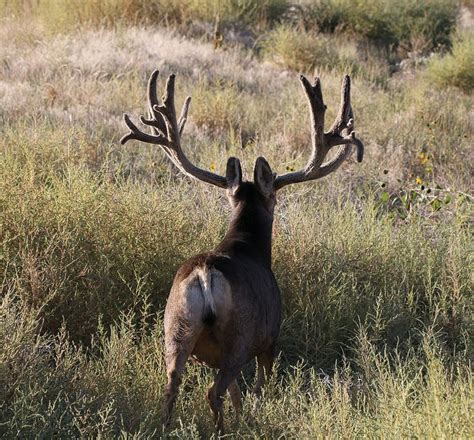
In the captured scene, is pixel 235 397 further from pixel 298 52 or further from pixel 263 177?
pixel 298 52

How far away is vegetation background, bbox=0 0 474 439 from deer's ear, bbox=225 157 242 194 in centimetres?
84

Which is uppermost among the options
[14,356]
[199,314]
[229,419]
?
[199,314]

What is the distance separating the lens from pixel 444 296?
22.7 ft

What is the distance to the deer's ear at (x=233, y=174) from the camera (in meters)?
5.87

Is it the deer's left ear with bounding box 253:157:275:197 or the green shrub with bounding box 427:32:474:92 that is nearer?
the deer's left ear with bounding box 253:157:275:197

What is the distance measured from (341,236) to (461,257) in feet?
2.92

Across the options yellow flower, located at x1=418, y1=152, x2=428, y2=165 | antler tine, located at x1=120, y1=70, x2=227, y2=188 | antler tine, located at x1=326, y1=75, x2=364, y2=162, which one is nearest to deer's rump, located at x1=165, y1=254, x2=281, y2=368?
antler tine, located at x1=120, y1=70, x2=227, y2=188

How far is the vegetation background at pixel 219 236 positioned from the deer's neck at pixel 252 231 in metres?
0.73

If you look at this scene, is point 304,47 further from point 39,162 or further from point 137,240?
point 137,240

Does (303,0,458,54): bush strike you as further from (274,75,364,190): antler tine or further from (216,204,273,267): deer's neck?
(216,204,273,267): deer's neck

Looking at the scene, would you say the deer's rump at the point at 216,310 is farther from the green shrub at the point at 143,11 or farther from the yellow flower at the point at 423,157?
the green shrub at the point at 143,11

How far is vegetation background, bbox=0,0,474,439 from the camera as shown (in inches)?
199

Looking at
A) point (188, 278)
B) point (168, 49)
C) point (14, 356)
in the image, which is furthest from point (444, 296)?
point (168, 49)

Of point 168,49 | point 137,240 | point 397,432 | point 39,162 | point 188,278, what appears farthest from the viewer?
point 168,49
